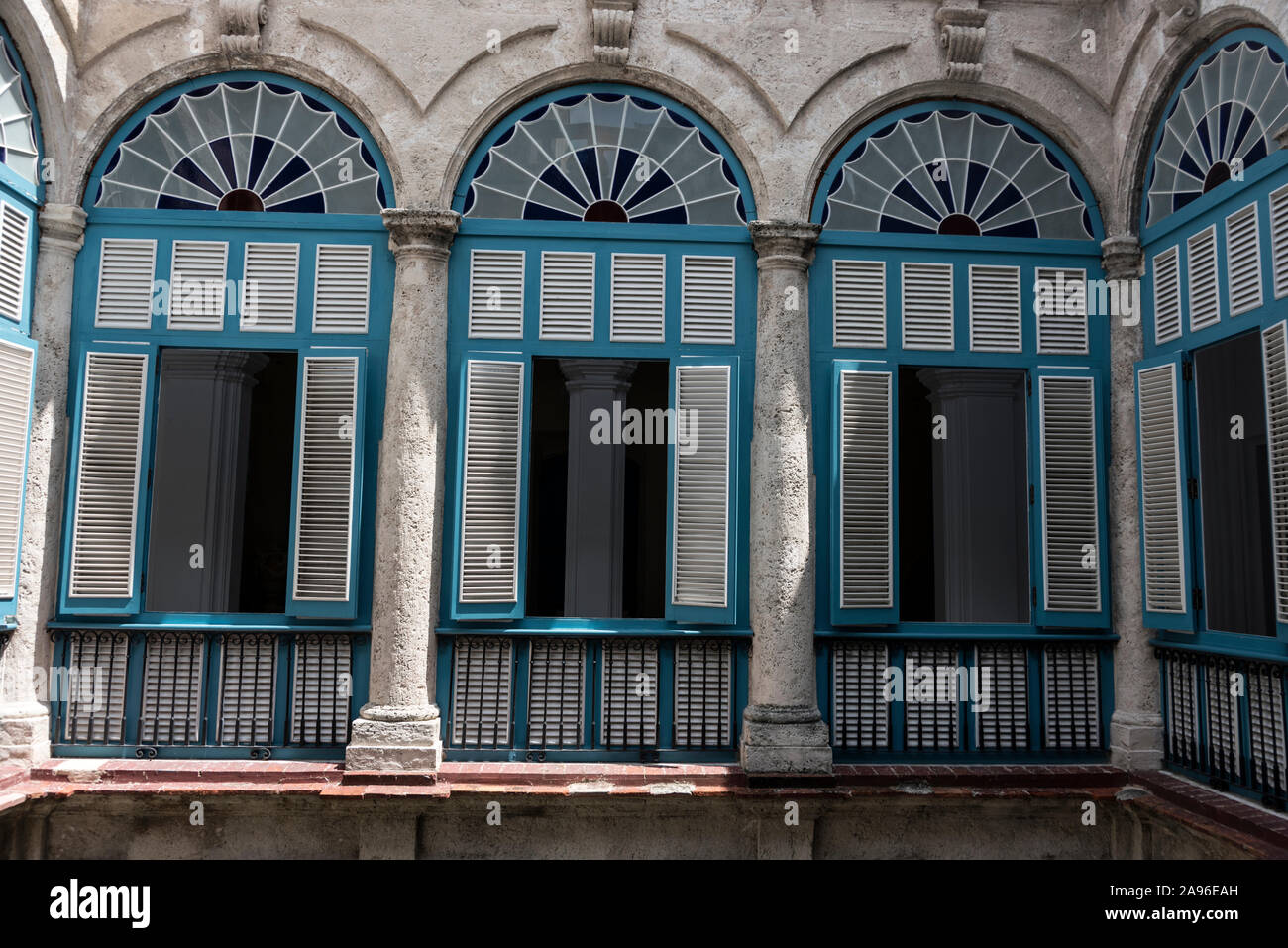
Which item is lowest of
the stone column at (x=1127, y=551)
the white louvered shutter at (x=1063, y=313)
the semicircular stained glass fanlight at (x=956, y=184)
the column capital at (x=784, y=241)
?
the stone column at (x=1127, y=551)

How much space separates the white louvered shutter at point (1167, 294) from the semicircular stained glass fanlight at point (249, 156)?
5.88 meters

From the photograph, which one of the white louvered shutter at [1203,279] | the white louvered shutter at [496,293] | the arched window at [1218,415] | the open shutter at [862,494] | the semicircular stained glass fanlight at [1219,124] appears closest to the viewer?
the arched window at [1218,415]

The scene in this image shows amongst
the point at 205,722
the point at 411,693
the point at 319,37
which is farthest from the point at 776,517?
the point at 319,37

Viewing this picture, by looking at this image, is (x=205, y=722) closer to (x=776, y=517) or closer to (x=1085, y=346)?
(x=776, y=517)

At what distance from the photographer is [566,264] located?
24.5 feet

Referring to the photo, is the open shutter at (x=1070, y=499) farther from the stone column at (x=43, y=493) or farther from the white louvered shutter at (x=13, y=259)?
the white louvered shutter at (x=13, y=259)

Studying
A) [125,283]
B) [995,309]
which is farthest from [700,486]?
[125,283]

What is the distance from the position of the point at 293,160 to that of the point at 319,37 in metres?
0.94

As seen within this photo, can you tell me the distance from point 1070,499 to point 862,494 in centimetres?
161

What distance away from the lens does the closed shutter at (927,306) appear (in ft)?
24.8

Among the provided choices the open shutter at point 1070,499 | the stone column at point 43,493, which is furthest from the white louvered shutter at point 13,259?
the open shutter at point 1070,499

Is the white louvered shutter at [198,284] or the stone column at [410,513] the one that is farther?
the white louvered shutter at [198,284]

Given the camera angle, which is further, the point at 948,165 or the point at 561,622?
the point at 948,165

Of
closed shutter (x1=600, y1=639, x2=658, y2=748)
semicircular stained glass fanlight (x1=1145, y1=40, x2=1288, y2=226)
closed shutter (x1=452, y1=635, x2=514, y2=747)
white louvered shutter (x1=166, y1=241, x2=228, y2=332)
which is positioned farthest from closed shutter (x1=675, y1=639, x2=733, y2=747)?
semicircular stained glass fanlight (x1=1145, y1=40, x2=1288, y2=226)
